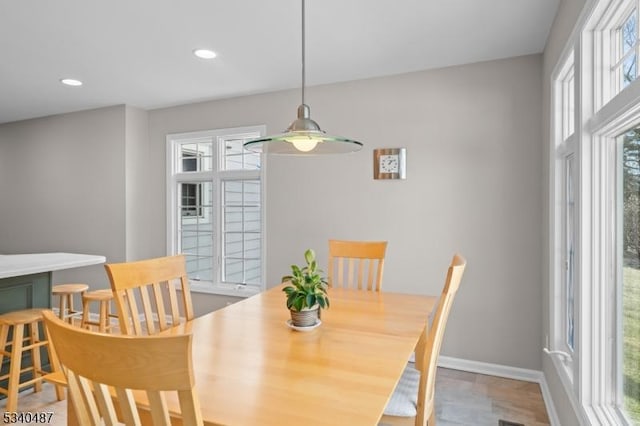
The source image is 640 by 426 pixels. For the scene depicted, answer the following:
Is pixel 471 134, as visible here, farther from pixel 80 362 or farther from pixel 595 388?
pixel 80 362

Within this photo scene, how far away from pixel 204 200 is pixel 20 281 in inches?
74.0

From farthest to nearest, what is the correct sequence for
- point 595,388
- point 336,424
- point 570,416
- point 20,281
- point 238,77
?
point 238,77 → point 20,281 → point 570,416 → point 595,388 → point 336,424

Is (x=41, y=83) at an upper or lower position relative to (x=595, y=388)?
upper

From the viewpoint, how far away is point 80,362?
78 cm

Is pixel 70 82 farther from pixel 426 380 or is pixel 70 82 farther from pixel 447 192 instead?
pixel 426 380

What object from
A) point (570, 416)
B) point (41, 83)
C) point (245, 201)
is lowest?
point (570, 416)

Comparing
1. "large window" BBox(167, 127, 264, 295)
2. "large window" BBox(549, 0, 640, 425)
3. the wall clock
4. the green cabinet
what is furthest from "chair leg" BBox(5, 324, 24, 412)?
"large window" BBox(549, 0, 640, 425)

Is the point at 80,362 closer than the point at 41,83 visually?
Yes

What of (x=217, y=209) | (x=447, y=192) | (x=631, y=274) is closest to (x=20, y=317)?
(x=217, y=209)

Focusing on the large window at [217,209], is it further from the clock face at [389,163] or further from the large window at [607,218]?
the large window at [607,218]

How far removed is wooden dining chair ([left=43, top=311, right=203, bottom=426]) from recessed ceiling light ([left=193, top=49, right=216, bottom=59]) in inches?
96.1

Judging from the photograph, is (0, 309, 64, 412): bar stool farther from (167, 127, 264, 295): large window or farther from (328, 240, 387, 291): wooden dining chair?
(328, 240, 387, 291): wooden dining chair

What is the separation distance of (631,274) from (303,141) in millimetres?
1399

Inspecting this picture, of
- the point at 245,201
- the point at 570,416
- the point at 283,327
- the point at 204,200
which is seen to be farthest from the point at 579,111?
the point at 204,200
